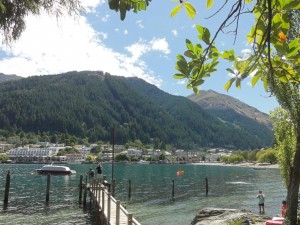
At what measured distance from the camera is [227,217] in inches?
832

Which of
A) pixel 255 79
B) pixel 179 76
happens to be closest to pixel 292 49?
pixel 255 79

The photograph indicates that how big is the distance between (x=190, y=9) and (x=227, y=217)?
20972mm

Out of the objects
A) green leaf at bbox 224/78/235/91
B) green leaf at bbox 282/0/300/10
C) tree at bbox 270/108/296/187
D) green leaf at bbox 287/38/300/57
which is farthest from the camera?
tree at bbox 270/108/296/187

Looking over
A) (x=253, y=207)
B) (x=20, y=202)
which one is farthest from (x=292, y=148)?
(x=20, y=202)

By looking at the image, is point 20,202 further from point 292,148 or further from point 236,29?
point 236,29

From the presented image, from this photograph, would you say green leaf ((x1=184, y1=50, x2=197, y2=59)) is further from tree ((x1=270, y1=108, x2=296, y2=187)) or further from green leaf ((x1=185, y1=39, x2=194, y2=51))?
tree ((x1=270, y1=108, x2=296, y2=187))

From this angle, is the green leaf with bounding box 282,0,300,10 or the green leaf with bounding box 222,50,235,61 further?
the green leaf with bounding box 222,50,235,61

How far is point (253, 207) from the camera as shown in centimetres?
3669

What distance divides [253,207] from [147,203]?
471 inches

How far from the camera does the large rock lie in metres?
19.2

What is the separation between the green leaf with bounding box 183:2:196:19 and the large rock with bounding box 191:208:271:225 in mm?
17001

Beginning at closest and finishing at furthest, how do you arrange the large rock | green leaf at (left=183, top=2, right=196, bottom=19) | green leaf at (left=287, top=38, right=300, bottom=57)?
green leaf at (left=287, top=38, right=300, bottom=57), green leaf at (left=183, top=2, right=196, bottom=19), the large rock

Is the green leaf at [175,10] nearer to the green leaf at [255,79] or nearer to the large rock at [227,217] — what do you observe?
the green leaf at [255,79]

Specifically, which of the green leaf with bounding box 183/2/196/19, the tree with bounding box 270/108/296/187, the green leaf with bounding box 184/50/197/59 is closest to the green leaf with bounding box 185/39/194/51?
A: the green leaf with bounding box 184/50/197/59
